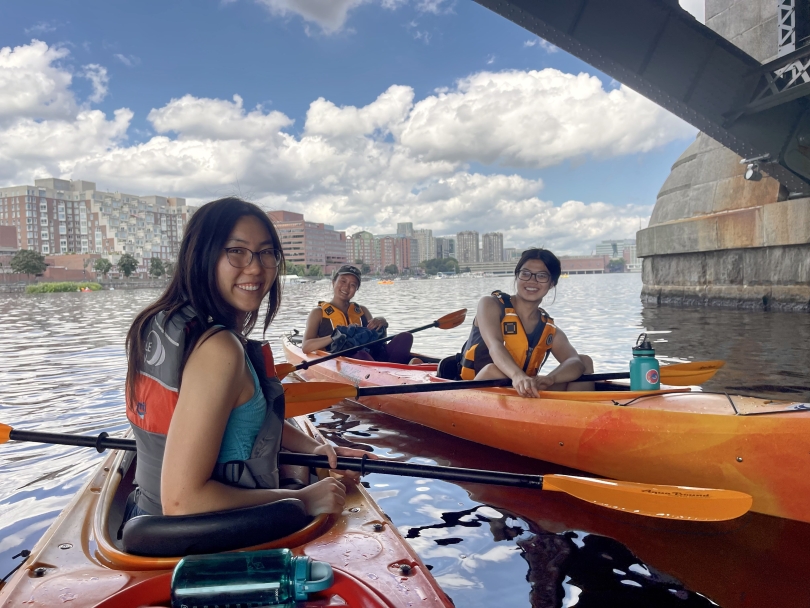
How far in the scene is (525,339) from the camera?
16.1 ft

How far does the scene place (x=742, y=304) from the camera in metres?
17.1

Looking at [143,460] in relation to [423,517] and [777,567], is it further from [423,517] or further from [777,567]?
[777,567]

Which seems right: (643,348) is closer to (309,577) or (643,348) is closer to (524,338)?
(524,338)

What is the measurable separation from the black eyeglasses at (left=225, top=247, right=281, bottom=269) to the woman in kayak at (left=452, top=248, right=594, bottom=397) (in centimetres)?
299

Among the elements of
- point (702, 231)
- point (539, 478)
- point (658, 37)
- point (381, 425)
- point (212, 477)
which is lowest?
point (381, 425)

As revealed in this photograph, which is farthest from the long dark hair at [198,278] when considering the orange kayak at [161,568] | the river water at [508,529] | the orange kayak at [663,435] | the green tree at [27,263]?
the green tree at [27,263]

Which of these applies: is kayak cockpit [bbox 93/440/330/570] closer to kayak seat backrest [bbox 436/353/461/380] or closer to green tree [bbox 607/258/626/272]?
kayak seat backrest [bbox 436/353/461/380]

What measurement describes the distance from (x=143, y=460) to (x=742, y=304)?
61.3 feet

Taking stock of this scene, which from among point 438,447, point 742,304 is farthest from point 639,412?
point 742,304

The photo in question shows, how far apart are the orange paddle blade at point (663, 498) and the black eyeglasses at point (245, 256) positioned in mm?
1700

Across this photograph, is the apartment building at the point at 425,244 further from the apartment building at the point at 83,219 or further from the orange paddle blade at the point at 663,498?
the orange paddle blade at the point at 663,498

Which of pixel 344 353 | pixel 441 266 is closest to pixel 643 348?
pixel 344 353

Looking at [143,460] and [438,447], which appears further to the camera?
[438,447]

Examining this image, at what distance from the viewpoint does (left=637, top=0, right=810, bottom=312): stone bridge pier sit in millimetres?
15047
